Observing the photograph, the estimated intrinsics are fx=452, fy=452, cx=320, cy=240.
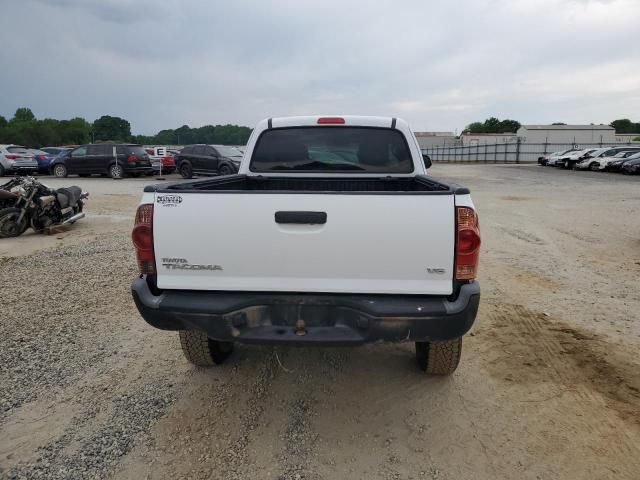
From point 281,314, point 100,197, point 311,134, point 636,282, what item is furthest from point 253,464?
point 100,197

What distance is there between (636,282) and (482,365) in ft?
11.3

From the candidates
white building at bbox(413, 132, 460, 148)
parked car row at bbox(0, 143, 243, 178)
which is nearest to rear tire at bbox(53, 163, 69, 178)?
parked car row at bbox(0, 143, 243, 178)

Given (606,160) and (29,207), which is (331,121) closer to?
(29,207)

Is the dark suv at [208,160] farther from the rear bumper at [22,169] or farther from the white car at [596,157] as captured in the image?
the white car at [596,157]

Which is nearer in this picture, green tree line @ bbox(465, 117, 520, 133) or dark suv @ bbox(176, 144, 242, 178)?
dark suv @ bbox(176, 144, 242, 178)

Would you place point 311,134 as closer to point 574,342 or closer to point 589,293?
point 574,342

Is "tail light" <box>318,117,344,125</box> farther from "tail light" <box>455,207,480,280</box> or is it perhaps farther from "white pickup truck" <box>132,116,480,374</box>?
"tail light" <box>455,207,480,280</box>

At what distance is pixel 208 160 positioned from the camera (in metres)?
20.9

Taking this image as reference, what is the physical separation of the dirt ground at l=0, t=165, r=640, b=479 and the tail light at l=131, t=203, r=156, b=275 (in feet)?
3.55

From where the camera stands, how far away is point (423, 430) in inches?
113

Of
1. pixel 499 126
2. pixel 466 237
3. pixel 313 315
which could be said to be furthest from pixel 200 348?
pixel 499 126

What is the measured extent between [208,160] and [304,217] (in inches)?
760

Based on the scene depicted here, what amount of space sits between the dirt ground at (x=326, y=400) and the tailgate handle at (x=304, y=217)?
1.35 m

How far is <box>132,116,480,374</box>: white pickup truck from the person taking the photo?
2.52 m
